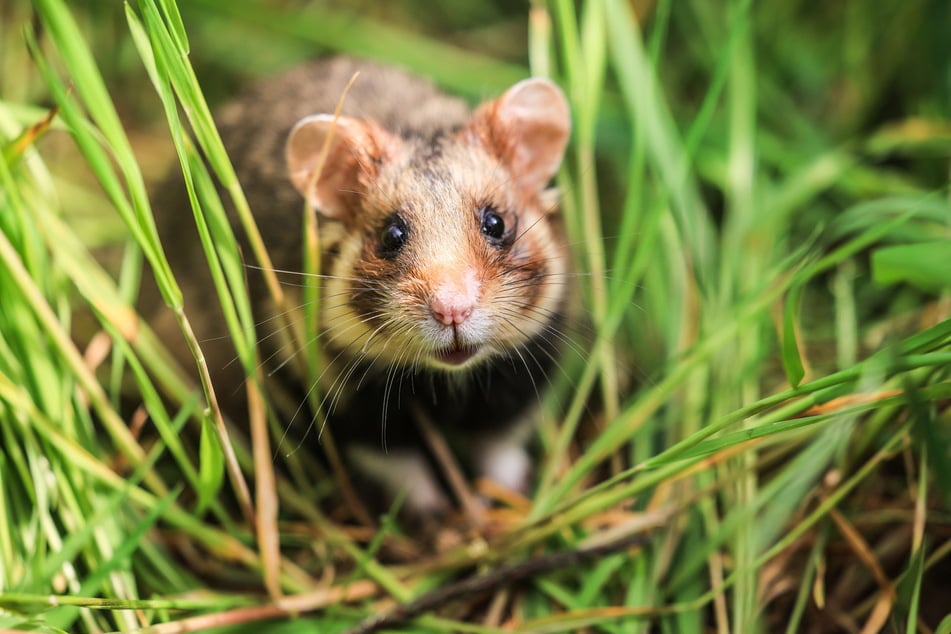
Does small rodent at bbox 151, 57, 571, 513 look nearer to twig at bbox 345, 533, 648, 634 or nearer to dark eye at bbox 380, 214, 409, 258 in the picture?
dark eye at bbox 380, 214, 409, 258

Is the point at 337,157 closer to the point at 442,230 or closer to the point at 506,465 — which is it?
the point at 442,230

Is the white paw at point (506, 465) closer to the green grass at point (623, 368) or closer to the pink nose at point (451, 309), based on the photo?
the green grass at point (623, 368)

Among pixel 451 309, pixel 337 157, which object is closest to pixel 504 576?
pixel 451 309

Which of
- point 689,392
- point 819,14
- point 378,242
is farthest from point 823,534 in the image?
point 819,14


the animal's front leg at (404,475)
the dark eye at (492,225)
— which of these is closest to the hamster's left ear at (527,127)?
the dark eye at (492,225)

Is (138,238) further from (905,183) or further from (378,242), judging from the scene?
(905,183)

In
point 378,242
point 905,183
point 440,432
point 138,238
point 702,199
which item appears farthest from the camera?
point 702,199
